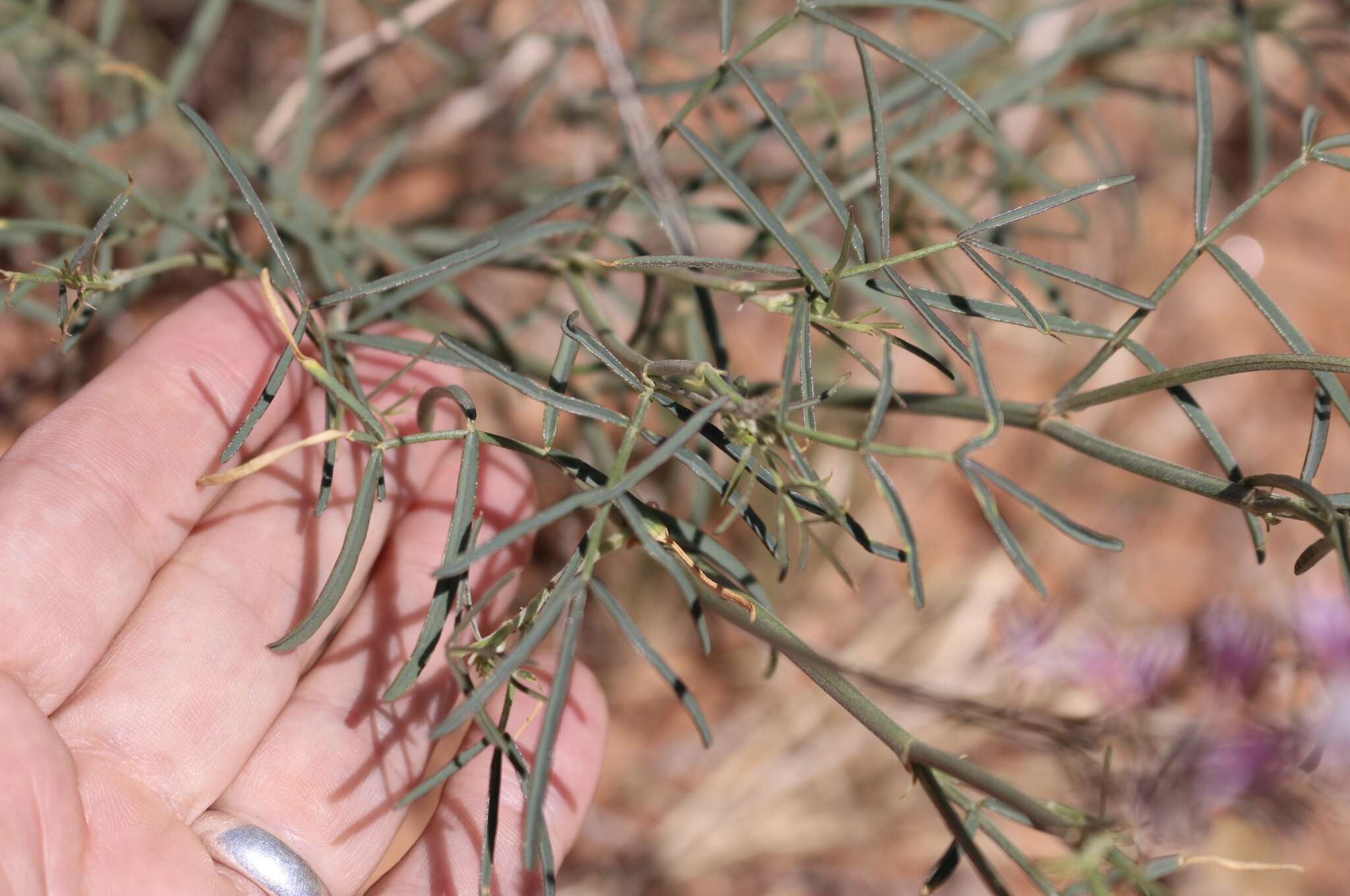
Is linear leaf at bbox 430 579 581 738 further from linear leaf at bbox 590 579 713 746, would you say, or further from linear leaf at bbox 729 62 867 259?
linear leaf at bbox 729 62 867 259

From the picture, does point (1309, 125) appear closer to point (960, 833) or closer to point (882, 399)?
point (882, 399)

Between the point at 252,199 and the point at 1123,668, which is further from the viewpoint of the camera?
the point at 1123,668

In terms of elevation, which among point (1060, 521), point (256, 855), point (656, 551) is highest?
point (1060, 521)

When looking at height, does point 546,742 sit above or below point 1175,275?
below

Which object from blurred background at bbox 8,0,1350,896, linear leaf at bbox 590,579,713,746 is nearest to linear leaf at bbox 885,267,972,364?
linear leaf at bbox 590,579,713,746

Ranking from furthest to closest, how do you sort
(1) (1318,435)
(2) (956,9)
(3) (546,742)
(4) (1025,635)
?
(4) (1025,635)
(2) (956,9)
(1) (1318,435)
(3) (546,742)

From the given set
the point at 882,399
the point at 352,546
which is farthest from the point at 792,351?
the point at 352,546
